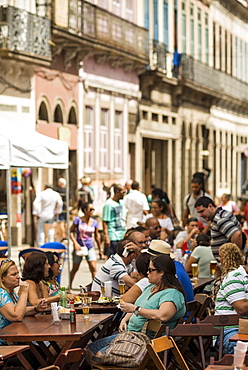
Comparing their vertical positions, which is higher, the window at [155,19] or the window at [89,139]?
the window at [155,19]

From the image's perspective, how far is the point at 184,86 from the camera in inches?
1620

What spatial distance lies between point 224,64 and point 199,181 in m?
35.9

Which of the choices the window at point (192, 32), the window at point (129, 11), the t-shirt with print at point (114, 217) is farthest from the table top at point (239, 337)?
the window at point (192, 32)

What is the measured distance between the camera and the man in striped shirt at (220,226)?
12.6m

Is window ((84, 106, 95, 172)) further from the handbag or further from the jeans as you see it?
the jeans

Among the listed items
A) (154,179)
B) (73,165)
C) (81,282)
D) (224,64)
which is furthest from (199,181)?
(224,64)

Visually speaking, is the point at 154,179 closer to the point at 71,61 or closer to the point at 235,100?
the point at 71,61

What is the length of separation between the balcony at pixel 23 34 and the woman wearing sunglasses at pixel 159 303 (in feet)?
52.9

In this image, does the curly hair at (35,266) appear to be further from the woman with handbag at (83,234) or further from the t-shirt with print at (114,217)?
the t-shirt with print at (114,217)

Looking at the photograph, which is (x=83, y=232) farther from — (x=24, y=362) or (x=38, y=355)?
(x=24, y=362)

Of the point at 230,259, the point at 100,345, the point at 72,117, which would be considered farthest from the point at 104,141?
the point at 100,345

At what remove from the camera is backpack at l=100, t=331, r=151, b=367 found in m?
8.43

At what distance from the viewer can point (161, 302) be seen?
8.82 meters

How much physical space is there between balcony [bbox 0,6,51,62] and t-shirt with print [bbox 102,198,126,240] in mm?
7417
